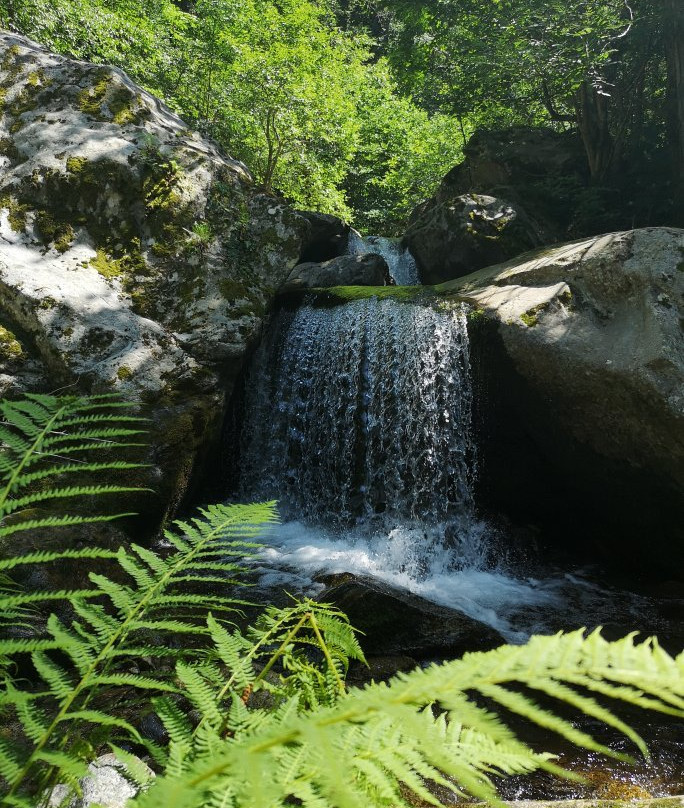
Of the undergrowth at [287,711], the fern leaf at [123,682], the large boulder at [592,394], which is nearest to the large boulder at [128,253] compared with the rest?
the large boulder at [592,394]

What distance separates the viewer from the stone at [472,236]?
9875 mm

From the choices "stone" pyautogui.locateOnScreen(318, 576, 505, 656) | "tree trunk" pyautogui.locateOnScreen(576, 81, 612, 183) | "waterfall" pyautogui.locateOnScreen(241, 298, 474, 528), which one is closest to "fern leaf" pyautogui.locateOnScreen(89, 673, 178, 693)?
"stone" pyautogui.locateOnScreen(318, 576, 505, 656)

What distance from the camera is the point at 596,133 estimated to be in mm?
10547

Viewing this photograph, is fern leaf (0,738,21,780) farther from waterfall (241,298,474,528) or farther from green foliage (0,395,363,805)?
waterfall (241,298,474,528)

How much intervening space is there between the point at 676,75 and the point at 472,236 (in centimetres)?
404

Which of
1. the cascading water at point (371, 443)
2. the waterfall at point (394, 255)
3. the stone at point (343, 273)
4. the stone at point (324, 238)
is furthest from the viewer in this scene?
the stone at point (324, 238)

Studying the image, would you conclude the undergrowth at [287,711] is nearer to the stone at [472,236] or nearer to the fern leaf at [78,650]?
the fern leaf at [78,650]

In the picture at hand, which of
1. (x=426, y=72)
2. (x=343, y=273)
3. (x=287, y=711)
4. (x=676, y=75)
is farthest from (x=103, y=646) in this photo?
(x=426, y=72)

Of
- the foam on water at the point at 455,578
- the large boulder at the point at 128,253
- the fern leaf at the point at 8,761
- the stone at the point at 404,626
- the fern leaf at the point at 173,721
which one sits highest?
the large boulder at the point at 128,253

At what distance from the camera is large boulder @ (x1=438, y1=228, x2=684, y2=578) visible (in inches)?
234

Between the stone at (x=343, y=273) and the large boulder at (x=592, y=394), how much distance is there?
121 inches

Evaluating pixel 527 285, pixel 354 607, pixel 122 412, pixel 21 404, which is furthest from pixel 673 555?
pixel 21 404

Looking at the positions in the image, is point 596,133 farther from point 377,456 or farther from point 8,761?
point 8,761

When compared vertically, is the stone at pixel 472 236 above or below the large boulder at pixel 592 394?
above
